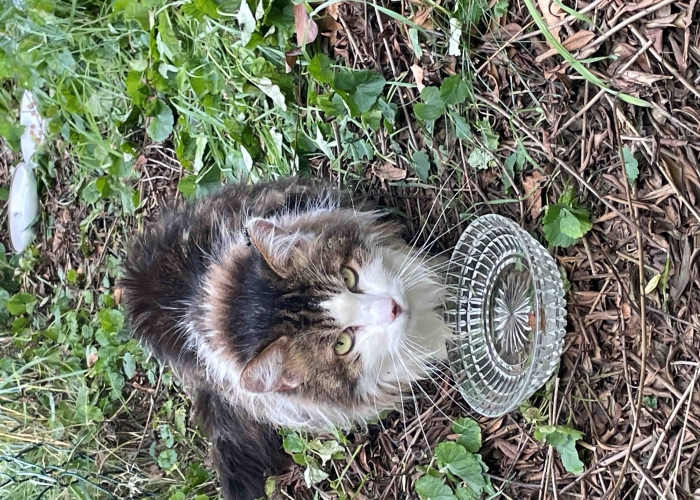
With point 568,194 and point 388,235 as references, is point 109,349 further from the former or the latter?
point 568,194

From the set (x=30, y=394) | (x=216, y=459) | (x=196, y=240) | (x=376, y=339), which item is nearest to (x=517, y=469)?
(x=376, y=339)

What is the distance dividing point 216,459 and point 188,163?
1372 mm

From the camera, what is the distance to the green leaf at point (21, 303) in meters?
3.77

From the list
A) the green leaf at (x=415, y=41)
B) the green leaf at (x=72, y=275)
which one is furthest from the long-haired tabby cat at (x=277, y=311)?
the green leaf at (x=72, y=275)

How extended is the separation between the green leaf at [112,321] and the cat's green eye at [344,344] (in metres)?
1.73

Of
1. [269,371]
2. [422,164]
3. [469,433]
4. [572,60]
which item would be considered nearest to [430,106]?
[422,164]

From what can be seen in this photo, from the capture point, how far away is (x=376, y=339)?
1.90 m

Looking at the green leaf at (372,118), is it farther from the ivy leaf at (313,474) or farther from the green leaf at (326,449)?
the ivy leaf at (313,474)

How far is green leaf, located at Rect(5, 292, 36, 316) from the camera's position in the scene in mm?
3770

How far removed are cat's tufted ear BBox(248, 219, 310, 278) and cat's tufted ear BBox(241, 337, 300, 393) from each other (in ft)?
0.76

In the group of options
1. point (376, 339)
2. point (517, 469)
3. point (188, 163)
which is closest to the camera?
point (376, 339)

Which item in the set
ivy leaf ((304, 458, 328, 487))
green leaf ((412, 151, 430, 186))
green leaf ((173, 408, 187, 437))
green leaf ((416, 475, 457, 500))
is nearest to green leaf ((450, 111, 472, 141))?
green leaf ((412, 151, 430, 186))

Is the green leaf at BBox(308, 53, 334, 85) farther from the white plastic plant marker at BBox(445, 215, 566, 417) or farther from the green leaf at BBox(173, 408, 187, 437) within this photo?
the green leaf at BBox(173, 408, 187, 437)

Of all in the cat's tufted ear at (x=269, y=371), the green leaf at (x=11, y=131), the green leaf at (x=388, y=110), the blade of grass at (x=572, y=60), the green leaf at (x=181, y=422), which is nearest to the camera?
the blade of grass at (x=572, y=60)
